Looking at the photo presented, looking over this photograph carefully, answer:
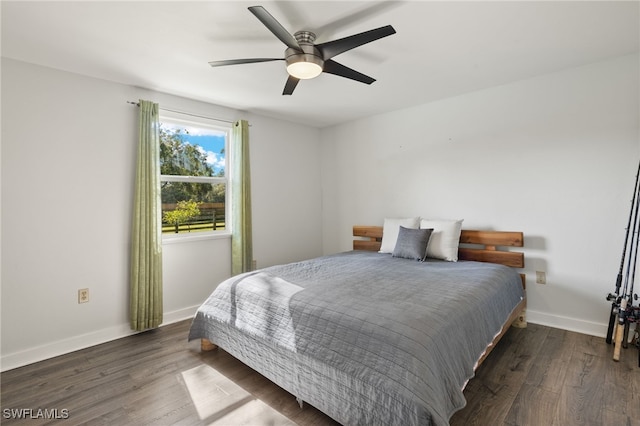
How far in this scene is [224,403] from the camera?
73.4 inches

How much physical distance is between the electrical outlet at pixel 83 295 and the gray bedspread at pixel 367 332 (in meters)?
1.04

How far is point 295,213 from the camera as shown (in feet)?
14.7

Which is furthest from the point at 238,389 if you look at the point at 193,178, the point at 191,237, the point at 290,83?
the point at 193,178

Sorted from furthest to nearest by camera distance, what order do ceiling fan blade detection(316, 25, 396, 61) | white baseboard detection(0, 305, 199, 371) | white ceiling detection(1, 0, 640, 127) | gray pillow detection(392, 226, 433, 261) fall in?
gray pillow detection(392, 226, 433, 261), white baseboard detection(0, 305, 199, 371), white ceiling detection(1, 0, 640, 127), ceiling fan blade detection(316, 25, 396, 61)

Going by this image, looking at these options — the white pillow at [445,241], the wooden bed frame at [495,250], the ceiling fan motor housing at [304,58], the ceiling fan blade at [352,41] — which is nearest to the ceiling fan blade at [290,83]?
the ceiling fan motor housing at [304,58]

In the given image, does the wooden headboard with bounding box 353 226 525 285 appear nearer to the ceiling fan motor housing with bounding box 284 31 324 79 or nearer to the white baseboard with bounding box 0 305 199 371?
the ceiling fan motor housing with bounding box 284 31 324 79

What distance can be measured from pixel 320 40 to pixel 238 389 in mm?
2445

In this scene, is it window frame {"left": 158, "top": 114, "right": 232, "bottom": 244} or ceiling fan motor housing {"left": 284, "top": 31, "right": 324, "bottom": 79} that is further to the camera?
window frame {"left": 158, "top": 114, "right": 232, "bottom": 244}

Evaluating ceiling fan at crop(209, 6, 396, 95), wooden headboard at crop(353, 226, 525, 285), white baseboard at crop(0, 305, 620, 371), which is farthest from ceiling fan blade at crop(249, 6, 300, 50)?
white baseboard at crop(0, 305, 620, 371)

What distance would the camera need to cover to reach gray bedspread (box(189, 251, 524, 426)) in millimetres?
1417

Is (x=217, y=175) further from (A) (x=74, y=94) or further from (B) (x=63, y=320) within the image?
(B) (x=63, y=320)

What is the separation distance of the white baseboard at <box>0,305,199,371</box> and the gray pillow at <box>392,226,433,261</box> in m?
2.56

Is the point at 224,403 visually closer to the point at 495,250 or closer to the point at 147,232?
the point at 147,232

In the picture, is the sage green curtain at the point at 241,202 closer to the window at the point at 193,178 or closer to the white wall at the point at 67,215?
the window at the point at 193,178
